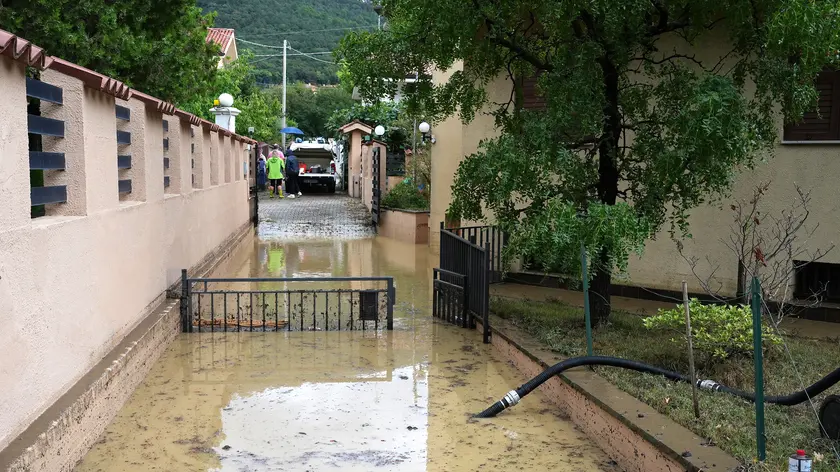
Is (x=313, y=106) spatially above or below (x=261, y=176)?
above

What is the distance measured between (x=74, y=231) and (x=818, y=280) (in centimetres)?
869

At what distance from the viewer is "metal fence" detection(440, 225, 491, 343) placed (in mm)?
8758

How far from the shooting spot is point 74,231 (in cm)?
568

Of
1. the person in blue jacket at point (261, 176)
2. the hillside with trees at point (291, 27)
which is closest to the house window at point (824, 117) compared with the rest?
the person in blue jacket at point (261, 176)

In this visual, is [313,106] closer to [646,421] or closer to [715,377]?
[715,377]

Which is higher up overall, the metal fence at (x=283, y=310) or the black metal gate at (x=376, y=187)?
the black metal gate at (x=376, y=187)

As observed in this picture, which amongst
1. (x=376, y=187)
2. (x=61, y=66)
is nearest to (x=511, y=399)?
(x=61, y=66)

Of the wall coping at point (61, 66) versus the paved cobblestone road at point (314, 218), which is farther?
the paved cobblestone road at point (314, 218)

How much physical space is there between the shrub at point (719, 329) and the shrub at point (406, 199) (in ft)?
44.8

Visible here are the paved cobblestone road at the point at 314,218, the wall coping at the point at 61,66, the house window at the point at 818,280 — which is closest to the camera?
the wall coping at the point at 61,66

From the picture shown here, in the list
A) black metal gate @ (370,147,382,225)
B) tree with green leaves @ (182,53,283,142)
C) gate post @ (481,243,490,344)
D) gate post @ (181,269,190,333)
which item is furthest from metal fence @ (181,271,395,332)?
tree with green leaves @ (182,53,283,142)

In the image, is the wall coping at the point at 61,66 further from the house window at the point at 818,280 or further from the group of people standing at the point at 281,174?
the group of people standing at the point at 281,174

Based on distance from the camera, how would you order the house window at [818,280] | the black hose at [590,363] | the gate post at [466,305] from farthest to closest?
the house window at [818,280] < the gate post at [466,305] < the black hose at [590,363]

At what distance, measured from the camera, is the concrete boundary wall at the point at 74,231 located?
448 centimetres
